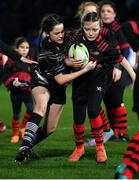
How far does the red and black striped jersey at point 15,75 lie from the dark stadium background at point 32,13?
15.2 meters

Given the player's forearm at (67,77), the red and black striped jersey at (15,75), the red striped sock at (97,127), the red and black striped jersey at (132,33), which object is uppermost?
the red and black striped jersey at (132,33)

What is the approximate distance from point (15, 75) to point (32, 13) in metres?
16.6

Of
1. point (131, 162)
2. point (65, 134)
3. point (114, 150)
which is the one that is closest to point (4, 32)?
point (65, 134)

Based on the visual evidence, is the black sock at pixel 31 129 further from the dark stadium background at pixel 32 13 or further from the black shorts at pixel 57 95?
the dark stadium background at pixel 32 13

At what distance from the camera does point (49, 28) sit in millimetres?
6801

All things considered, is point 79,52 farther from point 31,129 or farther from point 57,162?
point 57,162

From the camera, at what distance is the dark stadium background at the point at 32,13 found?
24844 millimetres

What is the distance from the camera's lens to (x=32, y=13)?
25.5m

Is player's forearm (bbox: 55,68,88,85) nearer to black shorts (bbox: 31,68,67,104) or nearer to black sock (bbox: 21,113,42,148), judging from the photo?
black shorts (bbox: 31,68,67,104)

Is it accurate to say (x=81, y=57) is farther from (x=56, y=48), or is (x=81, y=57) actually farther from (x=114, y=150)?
(x=114, y=150)

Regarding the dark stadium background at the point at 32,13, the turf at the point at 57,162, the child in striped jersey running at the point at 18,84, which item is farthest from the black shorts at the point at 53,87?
the dark stadium background at the point at 32,13

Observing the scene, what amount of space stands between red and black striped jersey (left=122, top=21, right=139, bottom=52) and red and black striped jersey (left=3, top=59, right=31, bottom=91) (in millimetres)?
1537

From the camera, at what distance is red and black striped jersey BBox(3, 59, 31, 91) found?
29.8 ft

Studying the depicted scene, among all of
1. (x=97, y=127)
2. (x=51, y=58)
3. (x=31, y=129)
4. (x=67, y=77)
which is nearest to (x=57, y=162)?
(x=31, y=129)
